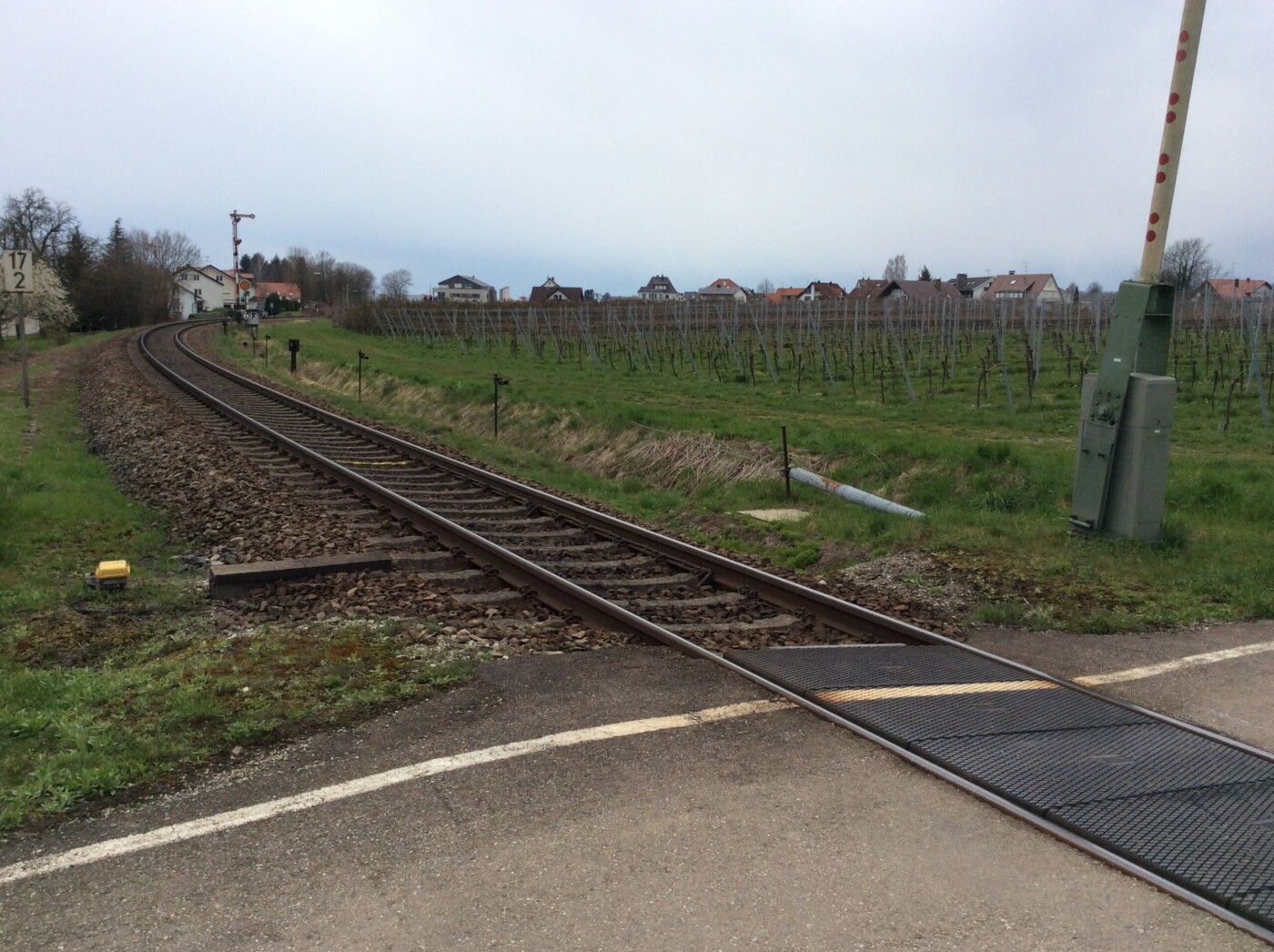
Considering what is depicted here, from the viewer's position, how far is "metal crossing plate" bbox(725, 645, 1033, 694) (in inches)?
212

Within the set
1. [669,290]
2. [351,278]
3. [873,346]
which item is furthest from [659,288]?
[873,346]

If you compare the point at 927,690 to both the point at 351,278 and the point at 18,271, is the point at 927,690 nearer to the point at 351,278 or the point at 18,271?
the point at 18,271

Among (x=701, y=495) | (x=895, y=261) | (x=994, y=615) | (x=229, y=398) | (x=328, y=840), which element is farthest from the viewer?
Answer: (x=895, y=261)

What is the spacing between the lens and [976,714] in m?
5.01

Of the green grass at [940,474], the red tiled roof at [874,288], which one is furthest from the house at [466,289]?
the green grass at [940,474]

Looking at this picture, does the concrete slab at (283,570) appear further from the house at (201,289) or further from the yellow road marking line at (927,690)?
the house at (201,289)

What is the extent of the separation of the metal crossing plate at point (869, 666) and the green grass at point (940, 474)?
128cm

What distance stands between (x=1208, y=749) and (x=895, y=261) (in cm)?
15277

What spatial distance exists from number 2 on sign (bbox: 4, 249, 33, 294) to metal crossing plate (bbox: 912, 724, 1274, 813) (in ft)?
60.0

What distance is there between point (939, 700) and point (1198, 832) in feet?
4.99

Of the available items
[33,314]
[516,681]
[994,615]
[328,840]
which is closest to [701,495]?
[994,615]

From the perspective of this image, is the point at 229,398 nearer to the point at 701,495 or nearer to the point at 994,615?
the point at 701,495

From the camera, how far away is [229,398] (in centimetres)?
2091

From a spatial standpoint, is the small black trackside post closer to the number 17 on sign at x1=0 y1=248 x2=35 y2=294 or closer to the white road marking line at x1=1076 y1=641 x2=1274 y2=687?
the white road marking line at x1=1076 y1=641 x2=1274 y2=687
